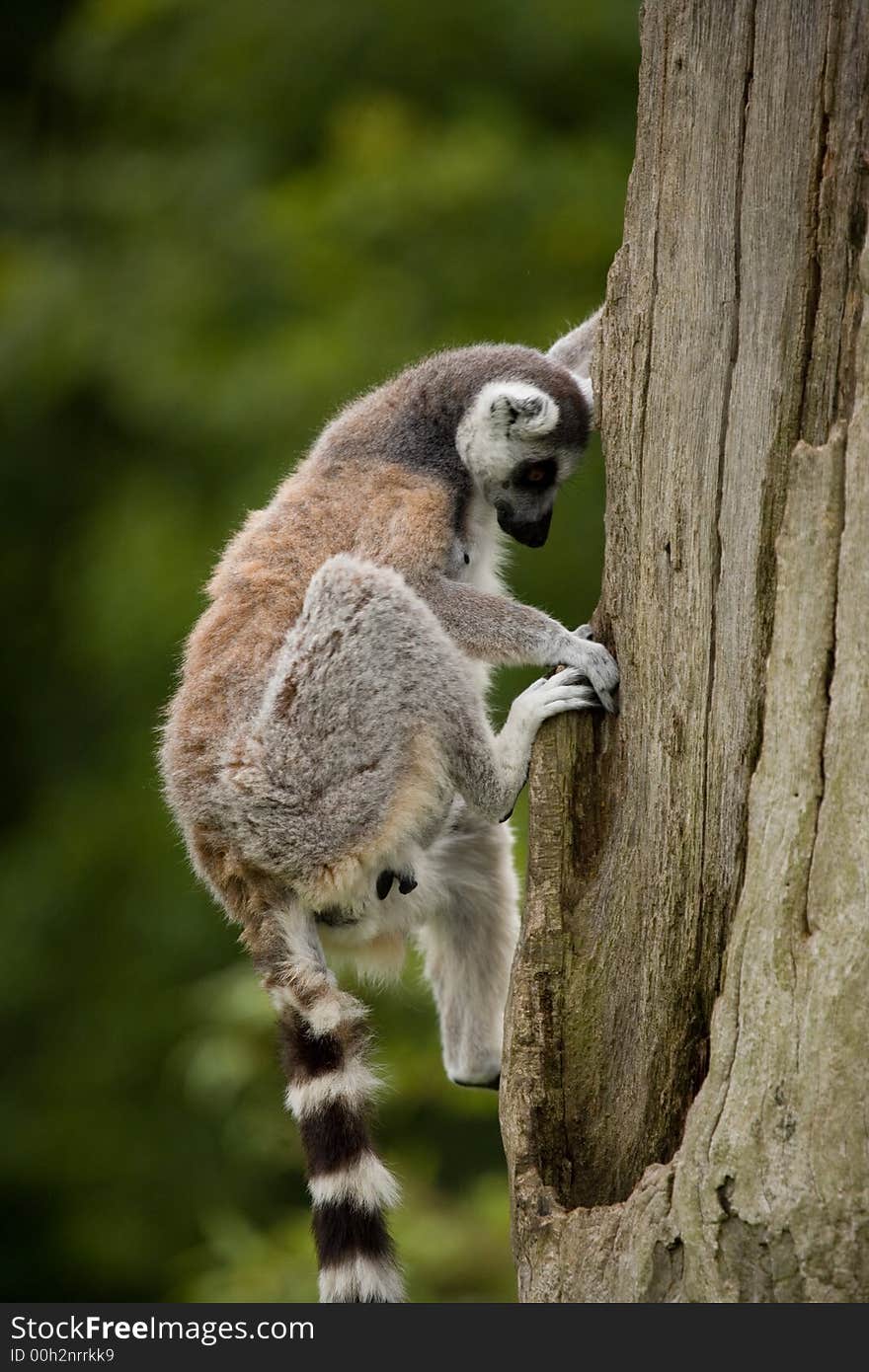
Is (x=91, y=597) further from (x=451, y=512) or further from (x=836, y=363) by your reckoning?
(x=836, y=363)

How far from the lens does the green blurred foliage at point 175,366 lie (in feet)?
32.4

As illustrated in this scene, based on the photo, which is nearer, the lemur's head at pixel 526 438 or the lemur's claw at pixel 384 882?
the lemur's claw at pixel 384 882

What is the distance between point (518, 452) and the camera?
5.49 metres

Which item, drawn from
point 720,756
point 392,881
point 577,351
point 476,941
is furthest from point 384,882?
point 577,351

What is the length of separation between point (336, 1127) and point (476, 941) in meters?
1.24

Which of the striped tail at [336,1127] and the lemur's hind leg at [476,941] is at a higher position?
the lemur's hind leg at [476,941]

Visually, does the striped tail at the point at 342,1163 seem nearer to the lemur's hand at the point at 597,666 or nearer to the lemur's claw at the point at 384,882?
the lemur's claw at the point at 384,882

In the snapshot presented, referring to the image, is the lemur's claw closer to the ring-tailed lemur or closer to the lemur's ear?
the ring-tailed lemur

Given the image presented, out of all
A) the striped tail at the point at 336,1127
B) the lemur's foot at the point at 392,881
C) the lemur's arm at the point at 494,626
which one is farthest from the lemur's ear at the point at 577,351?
the striped tail at the point at 336,1127

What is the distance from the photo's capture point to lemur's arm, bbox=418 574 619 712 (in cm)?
482

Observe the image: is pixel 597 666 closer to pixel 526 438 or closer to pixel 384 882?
pixel 384 882

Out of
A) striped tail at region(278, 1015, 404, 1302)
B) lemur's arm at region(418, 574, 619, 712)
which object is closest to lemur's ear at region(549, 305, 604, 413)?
lemur's arm at region(418, 574, 619, 712)

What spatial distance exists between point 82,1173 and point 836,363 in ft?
31.9

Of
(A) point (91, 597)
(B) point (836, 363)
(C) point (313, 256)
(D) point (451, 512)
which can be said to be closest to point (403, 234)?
(C) point (313, 256)
